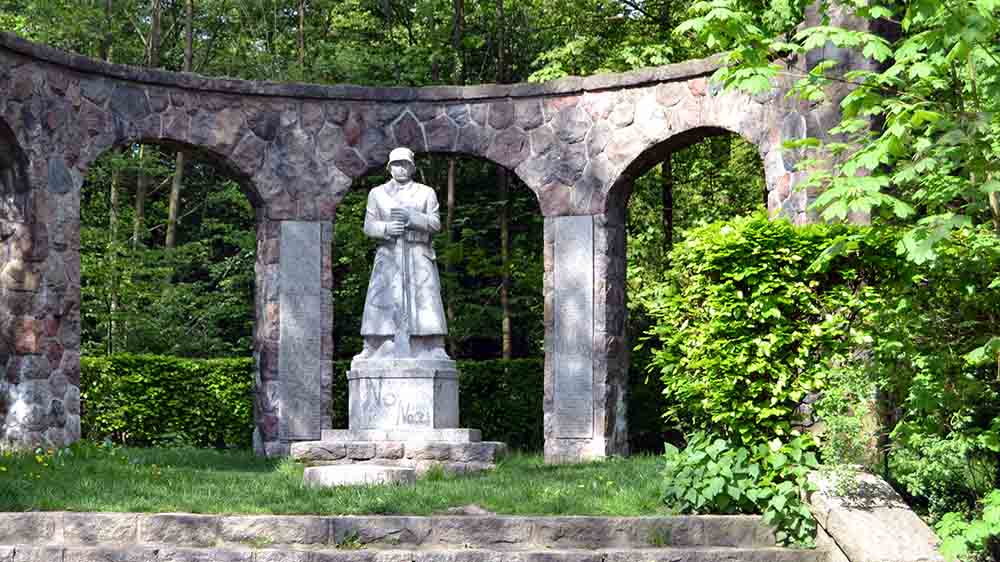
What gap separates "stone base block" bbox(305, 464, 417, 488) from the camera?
937 centimetres

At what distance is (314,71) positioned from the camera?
18125mm

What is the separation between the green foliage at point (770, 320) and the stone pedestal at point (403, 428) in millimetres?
2680

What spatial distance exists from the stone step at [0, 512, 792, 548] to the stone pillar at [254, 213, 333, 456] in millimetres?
5933

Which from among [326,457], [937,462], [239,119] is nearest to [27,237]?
[239,119]

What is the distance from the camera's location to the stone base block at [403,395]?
10648mm

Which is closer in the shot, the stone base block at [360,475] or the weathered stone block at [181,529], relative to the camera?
the weathered stone block at [181,529]

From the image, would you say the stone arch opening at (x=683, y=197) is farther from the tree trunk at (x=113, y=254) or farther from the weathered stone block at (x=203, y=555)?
the weathered stone block at (x=203, y=555)

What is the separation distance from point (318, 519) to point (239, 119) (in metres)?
7.03

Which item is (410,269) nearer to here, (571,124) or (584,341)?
(584,341)

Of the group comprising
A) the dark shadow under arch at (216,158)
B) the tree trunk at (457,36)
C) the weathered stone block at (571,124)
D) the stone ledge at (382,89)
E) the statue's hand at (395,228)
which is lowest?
the statue's hand at (395,228)

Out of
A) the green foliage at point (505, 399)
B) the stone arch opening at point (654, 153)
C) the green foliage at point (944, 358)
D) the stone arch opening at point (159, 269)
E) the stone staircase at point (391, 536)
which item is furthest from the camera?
the stone arch opening at point (159, 269)

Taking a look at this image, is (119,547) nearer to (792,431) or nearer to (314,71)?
(792,431)

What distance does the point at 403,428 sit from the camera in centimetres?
1064

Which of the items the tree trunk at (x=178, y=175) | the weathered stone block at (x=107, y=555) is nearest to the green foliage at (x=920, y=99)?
the weathered stone block at (x=107, y=555)
